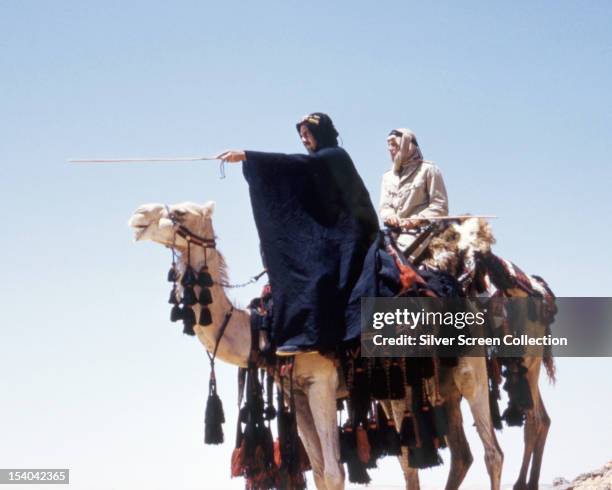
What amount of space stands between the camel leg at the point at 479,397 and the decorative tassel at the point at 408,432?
839 mm

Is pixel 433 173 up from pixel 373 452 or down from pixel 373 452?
up

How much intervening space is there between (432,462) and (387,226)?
7.21ft

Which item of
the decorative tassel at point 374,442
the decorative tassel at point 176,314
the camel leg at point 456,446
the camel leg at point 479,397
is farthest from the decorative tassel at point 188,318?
the camel leg at point 456,446

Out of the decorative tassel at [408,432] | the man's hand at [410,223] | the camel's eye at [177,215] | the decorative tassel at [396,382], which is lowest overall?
the decorative tassel at [408,432]

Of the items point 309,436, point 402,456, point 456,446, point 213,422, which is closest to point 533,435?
point 456,446

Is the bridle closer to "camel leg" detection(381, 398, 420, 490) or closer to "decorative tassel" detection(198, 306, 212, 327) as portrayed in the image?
"decorative tassel" detection(198, 306, 212, 327)

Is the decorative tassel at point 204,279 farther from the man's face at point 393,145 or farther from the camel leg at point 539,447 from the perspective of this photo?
the camel leg at point 539,447

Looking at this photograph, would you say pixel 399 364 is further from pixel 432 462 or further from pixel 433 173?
pixel 433 173

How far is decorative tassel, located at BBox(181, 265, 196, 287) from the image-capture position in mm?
8195

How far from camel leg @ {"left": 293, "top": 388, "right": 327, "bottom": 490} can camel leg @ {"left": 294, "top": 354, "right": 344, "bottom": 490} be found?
149 millimetres

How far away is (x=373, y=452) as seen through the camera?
8.87 m

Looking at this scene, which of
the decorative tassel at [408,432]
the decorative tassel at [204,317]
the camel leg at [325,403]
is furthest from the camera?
the decorative tassel at [408,432]

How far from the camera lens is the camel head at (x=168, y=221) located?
321 inches

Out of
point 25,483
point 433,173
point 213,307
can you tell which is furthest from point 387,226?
point 25,483
